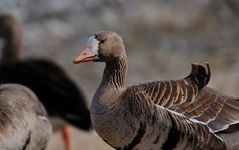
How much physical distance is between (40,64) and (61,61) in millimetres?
5955

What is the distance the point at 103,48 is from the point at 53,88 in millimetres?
4352

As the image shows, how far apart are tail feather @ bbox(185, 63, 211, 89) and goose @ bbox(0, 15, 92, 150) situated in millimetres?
4003

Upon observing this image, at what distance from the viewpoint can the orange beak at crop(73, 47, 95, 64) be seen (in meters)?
7.13

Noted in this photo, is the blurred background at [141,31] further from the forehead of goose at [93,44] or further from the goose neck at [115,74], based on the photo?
the forehead of goose at [93,44]

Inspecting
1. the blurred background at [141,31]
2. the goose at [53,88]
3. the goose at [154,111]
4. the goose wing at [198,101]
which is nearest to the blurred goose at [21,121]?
the goose at [154,111]

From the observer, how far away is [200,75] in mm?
7633

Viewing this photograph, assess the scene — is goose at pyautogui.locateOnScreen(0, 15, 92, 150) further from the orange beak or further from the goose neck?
the orange beak

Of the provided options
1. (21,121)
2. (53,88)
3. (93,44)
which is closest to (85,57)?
(93,44)

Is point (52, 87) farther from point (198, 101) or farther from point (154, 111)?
point (154, 111)

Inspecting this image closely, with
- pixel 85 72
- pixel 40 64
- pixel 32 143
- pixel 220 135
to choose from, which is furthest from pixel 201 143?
pixel 85 72

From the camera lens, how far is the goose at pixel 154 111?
718 cm

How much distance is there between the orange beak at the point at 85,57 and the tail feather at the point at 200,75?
89 cm

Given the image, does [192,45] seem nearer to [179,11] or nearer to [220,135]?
[179,11]

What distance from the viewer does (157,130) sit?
7156mm
